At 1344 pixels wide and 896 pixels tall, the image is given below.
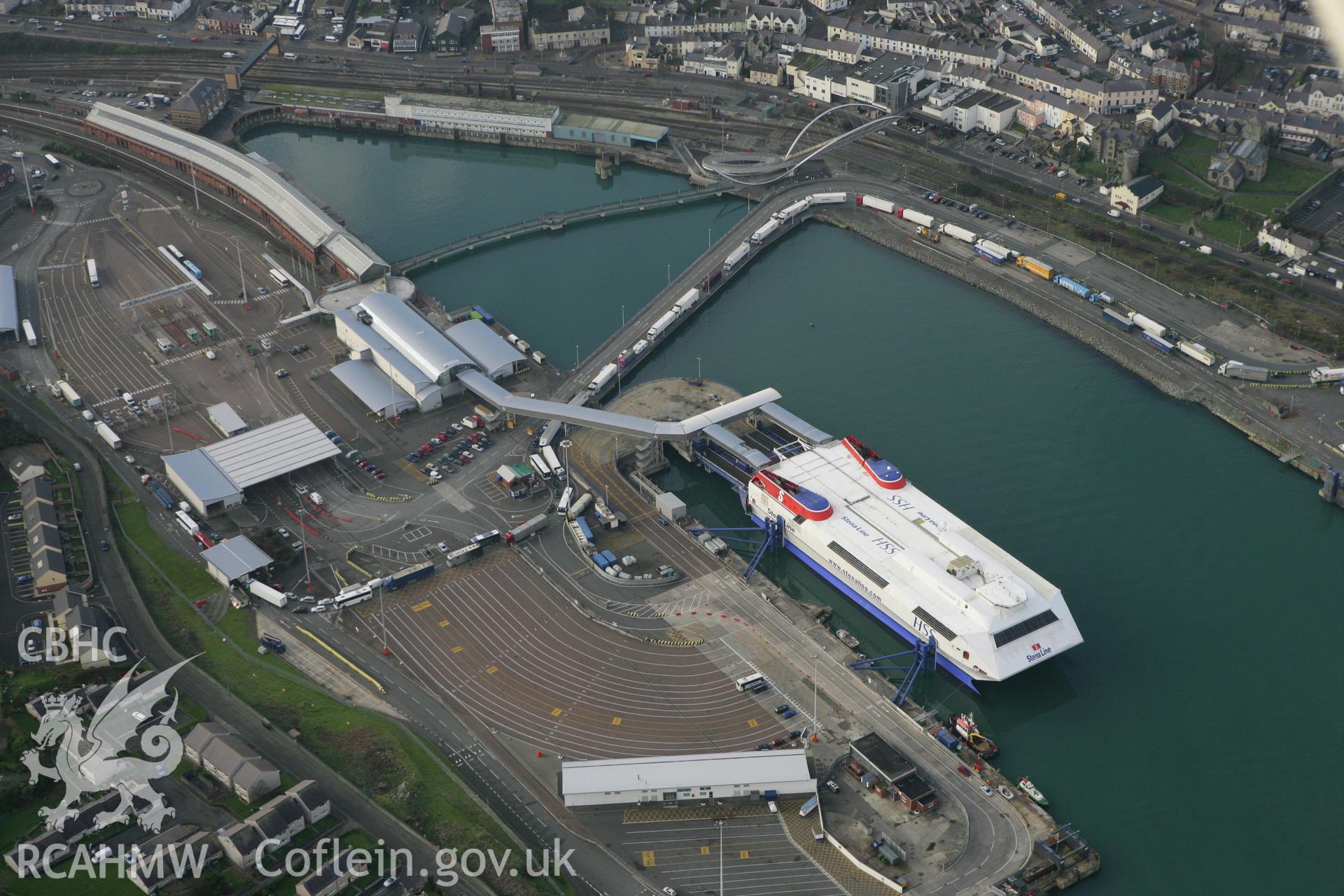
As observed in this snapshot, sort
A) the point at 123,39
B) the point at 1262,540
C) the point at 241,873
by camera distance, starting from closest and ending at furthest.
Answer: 1. the point at 241,873
2. the point at 1262,540
3. the point at 123,39

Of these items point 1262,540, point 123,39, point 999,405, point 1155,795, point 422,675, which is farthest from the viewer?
point 123,39

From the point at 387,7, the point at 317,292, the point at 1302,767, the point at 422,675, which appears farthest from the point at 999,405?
the point at 387,7

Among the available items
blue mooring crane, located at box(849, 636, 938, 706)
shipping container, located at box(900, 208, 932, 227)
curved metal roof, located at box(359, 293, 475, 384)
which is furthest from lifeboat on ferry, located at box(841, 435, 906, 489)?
shipping container, located at box(900, 208, 932, 227)

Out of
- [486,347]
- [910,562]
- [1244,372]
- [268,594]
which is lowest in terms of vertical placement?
[268,594]

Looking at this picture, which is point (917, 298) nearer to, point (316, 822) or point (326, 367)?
point (326, 367)

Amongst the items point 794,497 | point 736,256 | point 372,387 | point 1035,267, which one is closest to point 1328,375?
point 1035,267

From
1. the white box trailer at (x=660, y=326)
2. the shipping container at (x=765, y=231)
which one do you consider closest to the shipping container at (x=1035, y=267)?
the shipping container at (x=765, y=231)

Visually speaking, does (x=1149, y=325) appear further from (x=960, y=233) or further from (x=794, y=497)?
(x=794, y=497)

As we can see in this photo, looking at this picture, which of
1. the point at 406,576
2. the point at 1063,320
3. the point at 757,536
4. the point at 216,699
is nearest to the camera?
the point at 216,699
